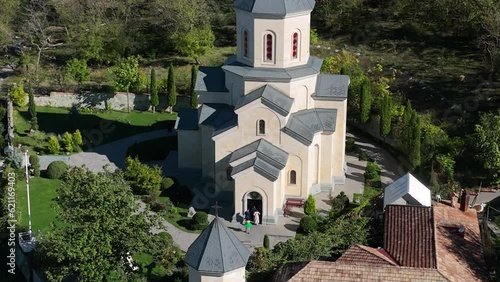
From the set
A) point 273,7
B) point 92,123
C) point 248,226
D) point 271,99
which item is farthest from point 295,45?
point 92,123

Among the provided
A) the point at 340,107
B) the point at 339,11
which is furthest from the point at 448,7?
the point at 340,107

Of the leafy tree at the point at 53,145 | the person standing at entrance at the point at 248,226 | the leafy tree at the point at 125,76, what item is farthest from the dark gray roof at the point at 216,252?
the leafy tree at the point at 125,76

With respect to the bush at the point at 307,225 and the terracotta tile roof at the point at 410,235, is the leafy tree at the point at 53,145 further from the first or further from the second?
the terracotta tile roof at the point at 410,235

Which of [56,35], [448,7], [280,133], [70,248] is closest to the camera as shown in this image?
[70,248]

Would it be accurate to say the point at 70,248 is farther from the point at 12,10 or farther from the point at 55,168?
the point at 12,10

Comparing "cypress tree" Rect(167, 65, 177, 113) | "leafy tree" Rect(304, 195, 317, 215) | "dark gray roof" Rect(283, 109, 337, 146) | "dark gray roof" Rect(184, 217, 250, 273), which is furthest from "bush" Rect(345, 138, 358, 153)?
"dark gray roof" Rect(184, 217, 250, 273)

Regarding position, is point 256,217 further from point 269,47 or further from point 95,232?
point 95,232
